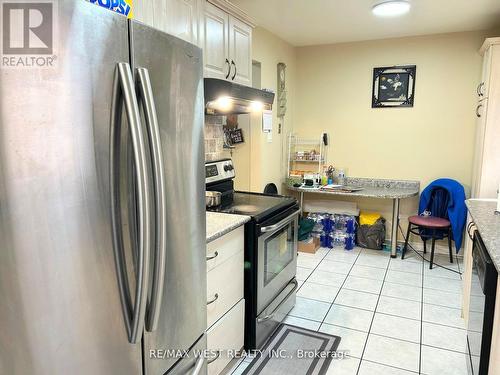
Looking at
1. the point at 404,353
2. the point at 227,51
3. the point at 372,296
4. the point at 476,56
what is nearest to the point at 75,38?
the point at 227,51

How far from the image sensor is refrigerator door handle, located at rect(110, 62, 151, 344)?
887mm

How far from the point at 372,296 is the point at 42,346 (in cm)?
276

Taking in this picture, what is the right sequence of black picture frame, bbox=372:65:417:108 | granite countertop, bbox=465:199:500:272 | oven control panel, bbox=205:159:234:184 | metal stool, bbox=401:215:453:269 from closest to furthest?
granite countertop, bbox=465:199:500:272 → oven control panel, bbox=205:159:234:184 → metal stool, bbox=401:215:453:269 → black picture frame, bbox=372:65:417:108

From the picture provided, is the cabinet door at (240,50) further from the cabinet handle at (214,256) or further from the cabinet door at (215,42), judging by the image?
the cabinet handle at (214,256)

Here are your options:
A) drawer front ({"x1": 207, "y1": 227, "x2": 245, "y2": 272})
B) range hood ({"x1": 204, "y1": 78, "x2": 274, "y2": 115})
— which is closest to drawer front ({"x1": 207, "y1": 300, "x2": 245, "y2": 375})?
drawer front ({"x1": 207, "y1": 227, "x2": 245, "y2": 272})

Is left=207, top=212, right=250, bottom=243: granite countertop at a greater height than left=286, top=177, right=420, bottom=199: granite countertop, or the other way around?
left=207, top=212, right=250, bottom=243: granite countertop

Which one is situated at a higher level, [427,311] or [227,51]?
[227,51]

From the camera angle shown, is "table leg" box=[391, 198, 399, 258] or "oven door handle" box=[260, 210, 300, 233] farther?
"table leg" box=[391, 198, 399, 258]

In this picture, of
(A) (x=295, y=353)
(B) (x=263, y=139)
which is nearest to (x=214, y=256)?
(A) (x=295, y=353)

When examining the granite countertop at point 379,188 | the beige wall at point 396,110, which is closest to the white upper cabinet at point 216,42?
the granite countertop at point 379,188

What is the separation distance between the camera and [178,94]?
114 centimetres

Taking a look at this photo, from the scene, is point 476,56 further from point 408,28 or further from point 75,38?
point 75,38

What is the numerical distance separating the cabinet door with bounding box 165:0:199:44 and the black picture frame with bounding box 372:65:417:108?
8.97 ft

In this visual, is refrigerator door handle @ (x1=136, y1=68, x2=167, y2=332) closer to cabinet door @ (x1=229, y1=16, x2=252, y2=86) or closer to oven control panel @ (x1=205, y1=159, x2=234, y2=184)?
oven control panel @ (x1=205, y1=159, x2=234, y2=184)
